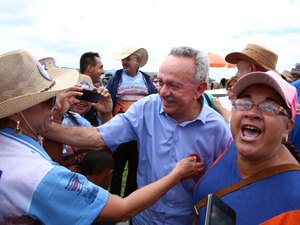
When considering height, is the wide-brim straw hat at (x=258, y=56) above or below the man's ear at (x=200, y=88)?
above

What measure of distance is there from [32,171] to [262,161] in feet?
3.83

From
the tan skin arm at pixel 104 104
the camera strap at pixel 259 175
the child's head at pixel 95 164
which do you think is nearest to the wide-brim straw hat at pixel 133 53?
the tan skin arm at pixel 104 104

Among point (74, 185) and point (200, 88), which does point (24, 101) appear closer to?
point (74, 185)

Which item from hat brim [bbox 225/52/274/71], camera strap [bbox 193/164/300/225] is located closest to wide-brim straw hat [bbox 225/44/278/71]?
hat brim [bbox 225/52/274/71]

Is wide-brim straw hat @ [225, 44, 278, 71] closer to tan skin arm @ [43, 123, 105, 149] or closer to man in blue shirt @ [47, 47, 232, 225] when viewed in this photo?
man in blue shirt @ [47, 47, 232, 225]

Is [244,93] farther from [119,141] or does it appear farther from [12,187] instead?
[12,187]

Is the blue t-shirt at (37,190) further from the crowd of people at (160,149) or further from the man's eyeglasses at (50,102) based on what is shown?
the man's eyeglasses at (50,102)

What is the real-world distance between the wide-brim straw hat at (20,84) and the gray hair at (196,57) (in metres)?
0.97

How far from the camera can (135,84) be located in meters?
5.26

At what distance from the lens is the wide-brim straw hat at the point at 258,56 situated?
297 cm

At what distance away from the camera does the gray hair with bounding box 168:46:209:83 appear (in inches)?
86.4

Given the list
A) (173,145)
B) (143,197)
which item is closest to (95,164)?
(173,145)

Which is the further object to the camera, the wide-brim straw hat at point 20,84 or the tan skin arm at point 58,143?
the tan skin arm at point 58,143

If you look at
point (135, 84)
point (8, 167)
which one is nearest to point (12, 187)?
point (8, 167)
